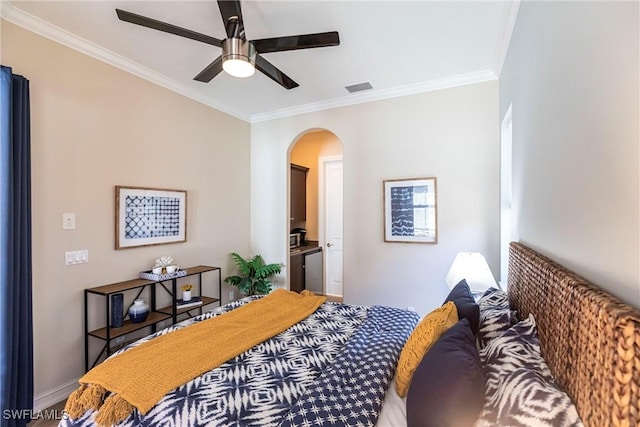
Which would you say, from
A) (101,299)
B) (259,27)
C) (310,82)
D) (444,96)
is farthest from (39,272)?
(444,96)

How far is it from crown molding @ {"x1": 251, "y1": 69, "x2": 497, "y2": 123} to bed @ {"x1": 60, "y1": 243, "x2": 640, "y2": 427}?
2066 mm

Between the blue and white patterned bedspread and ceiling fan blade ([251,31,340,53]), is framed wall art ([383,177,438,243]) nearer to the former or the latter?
the blue and white patterned bedspread

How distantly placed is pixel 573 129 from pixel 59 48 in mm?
3312

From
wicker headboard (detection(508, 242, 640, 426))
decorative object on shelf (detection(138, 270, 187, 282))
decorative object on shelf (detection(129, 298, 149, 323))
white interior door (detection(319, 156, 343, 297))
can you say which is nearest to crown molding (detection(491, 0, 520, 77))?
wicker headboard (detection(508, 242, 640, 426))

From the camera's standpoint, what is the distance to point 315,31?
2334mm

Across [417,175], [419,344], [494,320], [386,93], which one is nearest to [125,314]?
[419,344]

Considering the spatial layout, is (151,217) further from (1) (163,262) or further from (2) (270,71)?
(2) (270,71)

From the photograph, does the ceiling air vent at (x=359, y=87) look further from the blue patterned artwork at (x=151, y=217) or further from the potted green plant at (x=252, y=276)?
the potted green plant at (x=252, y=276)

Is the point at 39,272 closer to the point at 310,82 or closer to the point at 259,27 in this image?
the point at 259,27

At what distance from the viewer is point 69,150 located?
2.40 m

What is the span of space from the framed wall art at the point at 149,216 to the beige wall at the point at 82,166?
0.22 ft

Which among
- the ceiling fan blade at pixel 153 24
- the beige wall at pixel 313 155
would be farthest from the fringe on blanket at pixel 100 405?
the beige wall at pixel 313 155

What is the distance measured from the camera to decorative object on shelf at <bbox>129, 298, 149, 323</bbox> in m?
2.63

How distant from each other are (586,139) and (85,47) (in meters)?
3.34
